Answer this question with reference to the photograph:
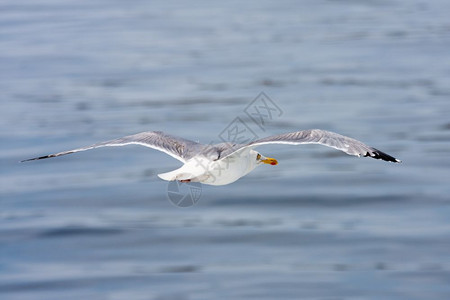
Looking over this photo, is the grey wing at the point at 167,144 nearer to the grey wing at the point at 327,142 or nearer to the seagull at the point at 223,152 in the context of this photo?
the seagull at the point at 223,152

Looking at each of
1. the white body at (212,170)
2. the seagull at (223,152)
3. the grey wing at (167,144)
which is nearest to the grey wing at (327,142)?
the seagull at (223,152)

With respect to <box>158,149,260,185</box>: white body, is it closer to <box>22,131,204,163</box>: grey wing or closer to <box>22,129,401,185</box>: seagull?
<box>22,129,401,185</box>: seagull

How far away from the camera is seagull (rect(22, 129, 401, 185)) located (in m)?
8.42

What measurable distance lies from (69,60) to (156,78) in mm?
2559

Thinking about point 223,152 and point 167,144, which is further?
point 167,144

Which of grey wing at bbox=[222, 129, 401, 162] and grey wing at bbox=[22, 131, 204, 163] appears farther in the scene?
grey wing at bbox=[22, 131, 204, 163]

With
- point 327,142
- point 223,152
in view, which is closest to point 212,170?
point 223,152

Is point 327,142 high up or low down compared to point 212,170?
up

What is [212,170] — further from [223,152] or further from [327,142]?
[327,142]

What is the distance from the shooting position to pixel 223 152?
861 cm

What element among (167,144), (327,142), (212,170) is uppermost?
(167,144)

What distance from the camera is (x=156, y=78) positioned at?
1859 centimetres

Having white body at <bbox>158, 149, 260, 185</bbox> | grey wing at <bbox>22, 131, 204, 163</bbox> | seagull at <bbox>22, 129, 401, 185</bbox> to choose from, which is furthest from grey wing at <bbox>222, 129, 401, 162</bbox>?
grey wing at <bbox>22, 131, 204, 163</bbox>

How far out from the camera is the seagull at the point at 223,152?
8422mm
